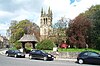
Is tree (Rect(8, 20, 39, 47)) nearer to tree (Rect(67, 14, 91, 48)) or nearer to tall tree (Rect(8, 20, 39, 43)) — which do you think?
tall tree (Rect(8, 20, 39, 43))

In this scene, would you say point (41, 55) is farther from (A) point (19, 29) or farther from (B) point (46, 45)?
(A) point (19, 29)

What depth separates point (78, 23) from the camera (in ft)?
182

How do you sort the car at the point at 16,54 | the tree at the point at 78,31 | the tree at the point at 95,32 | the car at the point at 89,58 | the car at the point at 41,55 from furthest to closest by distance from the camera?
the tree at the point at 95,32
the tree at the point at 78,31
the car at the point at 16,54
the car at the point at 41,55
the car at the point at 89,58

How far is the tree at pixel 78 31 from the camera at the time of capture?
54688mm

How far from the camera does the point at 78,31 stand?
182 ft

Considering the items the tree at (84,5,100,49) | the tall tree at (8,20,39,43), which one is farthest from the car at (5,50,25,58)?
the tall tree at (8,20,39,43)

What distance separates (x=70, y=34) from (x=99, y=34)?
22.6ft

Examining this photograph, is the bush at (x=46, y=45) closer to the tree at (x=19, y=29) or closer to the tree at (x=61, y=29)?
the tree at (x=61, y=29)

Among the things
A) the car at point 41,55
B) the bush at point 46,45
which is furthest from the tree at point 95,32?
the car at point 41,55

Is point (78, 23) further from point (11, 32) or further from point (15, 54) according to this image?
point (11, 32)

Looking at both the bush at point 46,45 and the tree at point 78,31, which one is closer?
the tree at point 78,31

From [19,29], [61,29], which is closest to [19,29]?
[19,29]

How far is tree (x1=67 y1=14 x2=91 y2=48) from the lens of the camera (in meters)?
54.7

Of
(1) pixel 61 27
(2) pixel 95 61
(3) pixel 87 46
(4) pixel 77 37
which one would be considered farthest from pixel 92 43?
(2) pixel 95 61
